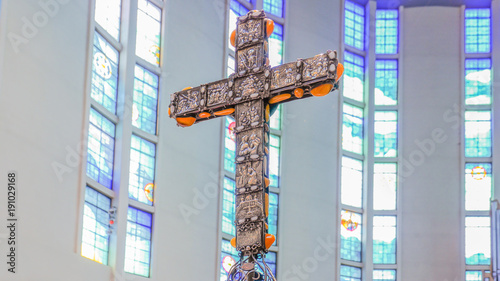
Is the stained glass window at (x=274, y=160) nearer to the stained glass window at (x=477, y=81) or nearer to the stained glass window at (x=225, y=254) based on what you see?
the stained glass window at (x=225, y=254)

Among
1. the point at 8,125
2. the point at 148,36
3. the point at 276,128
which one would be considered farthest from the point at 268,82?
the point at 276,128

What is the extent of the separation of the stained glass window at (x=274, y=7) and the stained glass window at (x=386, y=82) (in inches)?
159

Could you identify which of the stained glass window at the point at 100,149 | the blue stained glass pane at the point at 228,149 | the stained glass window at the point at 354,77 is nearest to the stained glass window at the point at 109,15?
the stained glass window at the point at 100,149

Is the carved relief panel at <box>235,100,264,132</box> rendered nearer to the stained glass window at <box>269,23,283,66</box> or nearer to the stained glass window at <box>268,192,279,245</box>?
the stained glass window at <box>268,192,279,245</box>

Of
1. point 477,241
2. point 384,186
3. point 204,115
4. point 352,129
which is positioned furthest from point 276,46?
point 204,115

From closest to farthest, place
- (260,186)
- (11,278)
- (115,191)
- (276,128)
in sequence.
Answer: (260,186), (11,278), (115,191), (276,128)

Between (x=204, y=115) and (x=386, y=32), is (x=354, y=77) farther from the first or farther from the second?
(x=204, y=115)

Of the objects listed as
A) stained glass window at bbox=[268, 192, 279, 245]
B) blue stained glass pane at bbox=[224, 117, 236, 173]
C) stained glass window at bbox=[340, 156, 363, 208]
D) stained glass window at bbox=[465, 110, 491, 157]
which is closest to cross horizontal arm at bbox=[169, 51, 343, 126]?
blue stained glass pane at bbox=[224, 117, 236, 173]

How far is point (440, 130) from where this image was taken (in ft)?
97.0

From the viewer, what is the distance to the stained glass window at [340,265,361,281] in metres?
28.1

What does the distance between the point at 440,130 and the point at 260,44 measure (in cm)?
1839

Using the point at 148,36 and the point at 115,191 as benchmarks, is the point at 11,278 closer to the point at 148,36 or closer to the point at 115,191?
the point at 115,191

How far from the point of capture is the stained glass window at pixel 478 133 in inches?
1168

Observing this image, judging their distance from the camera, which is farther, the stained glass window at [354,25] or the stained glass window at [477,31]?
the stained glass window at [477,31]
